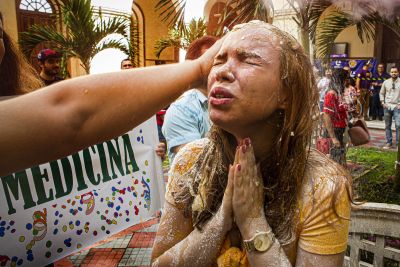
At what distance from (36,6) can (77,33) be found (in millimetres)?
5549

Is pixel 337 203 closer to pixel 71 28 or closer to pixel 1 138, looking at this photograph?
pixel 1 138

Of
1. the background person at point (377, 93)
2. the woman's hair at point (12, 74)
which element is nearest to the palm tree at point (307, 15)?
the woman's hair at point (12, 74)

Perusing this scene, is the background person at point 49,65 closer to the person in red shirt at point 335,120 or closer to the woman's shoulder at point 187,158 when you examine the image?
the woman's shoulder at point 187,158

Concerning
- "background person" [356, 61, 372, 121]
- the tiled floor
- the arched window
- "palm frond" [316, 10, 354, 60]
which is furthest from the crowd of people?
the arched window

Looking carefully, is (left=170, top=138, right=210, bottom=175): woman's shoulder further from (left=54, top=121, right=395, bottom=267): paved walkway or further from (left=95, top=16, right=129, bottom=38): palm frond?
(left=95, top=16, right=129, bottom=38): palm frond

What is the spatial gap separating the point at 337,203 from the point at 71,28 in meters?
8.06

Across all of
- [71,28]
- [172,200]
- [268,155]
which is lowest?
[172,200]

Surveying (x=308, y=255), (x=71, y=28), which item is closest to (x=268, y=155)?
(x=308, y=255)

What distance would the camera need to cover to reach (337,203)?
4.46ft

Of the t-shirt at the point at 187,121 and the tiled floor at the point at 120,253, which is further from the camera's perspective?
the tiled floor at the point at 120,253

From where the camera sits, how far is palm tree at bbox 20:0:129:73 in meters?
8.00

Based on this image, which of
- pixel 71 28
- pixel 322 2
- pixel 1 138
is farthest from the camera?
pixel 71 28

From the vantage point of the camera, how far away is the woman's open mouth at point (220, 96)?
4.15 ft

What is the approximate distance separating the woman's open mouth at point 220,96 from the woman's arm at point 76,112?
0.89 feet
